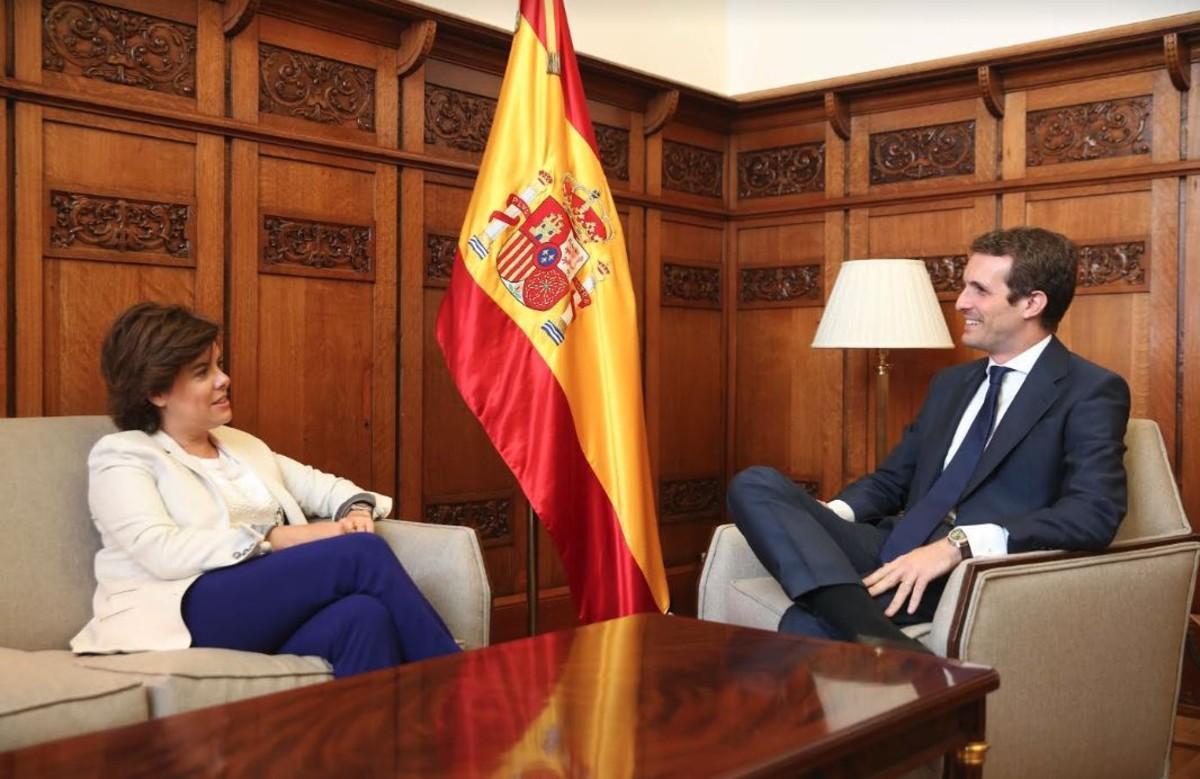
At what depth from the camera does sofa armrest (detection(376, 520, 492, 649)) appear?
7.97ft

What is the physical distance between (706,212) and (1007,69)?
1.18 metres

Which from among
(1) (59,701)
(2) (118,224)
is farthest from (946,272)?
(1) (59,701)

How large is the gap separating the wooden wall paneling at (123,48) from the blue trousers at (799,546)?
1.78m

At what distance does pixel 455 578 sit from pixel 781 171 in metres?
2.64

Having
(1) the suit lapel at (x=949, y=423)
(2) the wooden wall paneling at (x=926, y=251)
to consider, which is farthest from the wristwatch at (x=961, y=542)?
(2) the wooden wall paneling at (x=926, y=251)

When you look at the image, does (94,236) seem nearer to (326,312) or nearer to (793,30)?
(326,312)

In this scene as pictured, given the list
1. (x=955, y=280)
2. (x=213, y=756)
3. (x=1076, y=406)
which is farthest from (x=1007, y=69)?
(x=213, y=756)

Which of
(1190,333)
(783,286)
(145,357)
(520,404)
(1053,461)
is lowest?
(1053,461)

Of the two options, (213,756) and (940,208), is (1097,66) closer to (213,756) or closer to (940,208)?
(940,208)

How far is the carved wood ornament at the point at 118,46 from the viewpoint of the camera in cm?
283

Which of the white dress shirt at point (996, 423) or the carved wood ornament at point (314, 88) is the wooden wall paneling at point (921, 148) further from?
the carved wood ornament at point (314, 88)

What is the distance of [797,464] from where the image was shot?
179 inches

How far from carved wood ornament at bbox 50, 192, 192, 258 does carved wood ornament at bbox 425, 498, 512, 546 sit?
1.12 metres

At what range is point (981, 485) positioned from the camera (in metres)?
2.51
